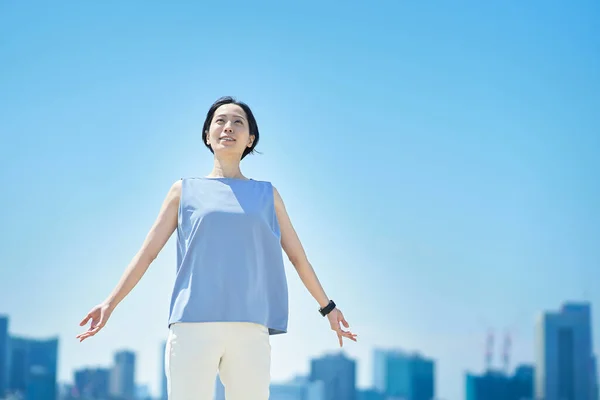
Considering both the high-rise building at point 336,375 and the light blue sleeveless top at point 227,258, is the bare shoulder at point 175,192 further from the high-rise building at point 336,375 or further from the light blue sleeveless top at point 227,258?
the high-rise building at point 336,375

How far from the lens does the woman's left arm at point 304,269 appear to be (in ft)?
16.4

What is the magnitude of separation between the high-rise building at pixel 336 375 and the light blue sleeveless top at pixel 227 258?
15005 centimetres

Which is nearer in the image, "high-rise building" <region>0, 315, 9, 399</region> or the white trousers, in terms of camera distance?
the white trousers

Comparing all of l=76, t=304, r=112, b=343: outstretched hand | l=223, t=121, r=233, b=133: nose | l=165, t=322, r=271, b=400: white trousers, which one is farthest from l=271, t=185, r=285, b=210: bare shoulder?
l=76, t=304, r=112, b=343: outstretched hand

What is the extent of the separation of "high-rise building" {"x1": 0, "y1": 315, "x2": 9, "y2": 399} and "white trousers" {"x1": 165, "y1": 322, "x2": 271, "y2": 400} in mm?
138045

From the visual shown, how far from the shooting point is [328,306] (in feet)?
16.4

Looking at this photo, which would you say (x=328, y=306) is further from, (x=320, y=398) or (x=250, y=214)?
(x=320, y=398)

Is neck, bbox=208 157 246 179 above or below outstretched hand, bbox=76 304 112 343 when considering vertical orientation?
above

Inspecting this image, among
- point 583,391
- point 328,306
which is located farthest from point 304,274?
Result: point 583,391

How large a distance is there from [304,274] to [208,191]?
0.68 meters

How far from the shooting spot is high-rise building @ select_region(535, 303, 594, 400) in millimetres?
142125

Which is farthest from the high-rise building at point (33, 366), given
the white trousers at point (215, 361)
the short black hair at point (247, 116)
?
the white trousers at point (215, 361)

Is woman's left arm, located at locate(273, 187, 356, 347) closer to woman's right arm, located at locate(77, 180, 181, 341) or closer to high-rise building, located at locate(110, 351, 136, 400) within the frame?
woman's right arm, located at locate(77, 180, 181, 341)

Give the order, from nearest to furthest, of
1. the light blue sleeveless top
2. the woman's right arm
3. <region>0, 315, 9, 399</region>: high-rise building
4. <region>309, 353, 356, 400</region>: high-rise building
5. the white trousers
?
the white trousers
the light blue sleeveless top
the woman's right arm
<region>0, 315, 9, 399</region>: high-rise building
<region>309, 353, 356, 400</region>: high-rise building
